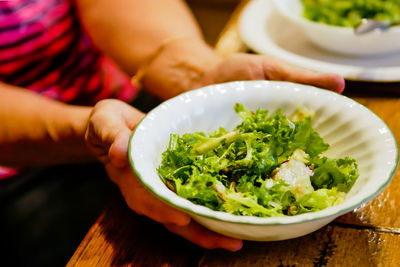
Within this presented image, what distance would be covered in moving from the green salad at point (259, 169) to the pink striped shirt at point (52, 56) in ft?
2.80

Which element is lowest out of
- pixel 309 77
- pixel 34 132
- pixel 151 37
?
pixel 34 132

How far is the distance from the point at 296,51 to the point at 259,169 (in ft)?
2.95

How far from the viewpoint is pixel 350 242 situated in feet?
2.63

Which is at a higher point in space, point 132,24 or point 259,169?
point 259,169

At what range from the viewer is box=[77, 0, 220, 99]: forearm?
1.43 m

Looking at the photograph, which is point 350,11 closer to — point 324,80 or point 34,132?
point 324,80

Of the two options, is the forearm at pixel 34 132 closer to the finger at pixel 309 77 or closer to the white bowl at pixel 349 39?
the finger at pixel 309 77

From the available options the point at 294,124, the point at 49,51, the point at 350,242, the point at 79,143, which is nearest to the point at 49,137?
the point at 79,143

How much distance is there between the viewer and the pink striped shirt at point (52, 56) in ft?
4.61

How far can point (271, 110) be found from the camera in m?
1.01

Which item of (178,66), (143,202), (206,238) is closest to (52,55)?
(178,66)

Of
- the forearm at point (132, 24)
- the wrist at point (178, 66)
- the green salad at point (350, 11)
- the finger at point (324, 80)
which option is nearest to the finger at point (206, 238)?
the finger at point (324, 80)

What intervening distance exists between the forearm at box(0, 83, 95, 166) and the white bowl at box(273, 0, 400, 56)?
85cm

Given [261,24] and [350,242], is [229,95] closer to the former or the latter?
[350,242]
